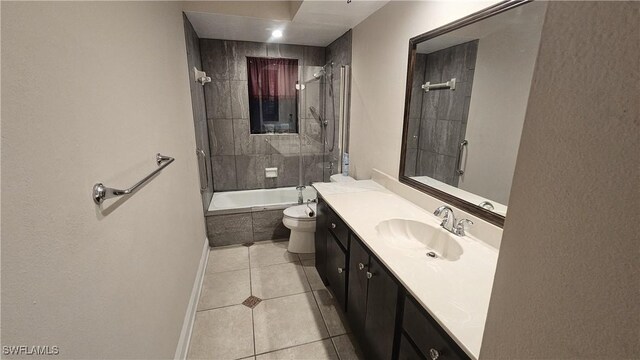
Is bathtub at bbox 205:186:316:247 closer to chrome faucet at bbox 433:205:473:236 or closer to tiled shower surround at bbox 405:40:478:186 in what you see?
tiled shower surround at bbox 405:40:478:186

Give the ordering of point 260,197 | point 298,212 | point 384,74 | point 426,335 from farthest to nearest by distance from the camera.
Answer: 1. point 260,197
2. point 298,212
3. point 384,74
4. point 426,335

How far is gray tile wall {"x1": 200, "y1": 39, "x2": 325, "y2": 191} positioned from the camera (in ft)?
10.3

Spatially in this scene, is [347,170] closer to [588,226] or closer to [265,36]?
[265,36]

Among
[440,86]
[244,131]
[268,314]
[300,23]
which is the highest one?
[300,23]

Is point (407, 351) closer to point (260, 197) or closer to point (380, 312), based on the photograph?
point (380, 312)

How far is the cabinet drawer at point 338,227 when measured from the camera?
1622 millimetres

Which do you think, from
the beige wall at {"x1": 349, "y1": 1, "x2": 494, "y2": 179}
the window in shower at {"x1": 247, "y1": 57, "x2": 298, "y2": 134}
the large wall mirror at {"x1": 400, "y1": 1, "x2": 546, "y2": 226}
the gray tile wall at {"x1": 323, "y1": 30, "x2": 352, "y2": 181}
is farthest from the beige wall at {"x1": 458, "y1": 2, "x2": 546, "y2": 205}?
the window in shower at {"x1": 247, "y1": 57, "x2": 298, "y2": 134}

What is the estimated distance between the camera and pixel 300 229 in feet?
8.63

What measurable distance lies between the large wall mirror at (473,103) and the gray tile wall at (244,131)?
1.79 meters

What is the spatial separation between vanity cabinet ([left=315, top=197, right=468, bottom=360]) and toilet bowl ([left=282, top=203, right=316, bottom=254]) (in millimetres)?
498

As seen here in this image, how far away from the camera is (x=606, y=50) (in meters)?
0.34

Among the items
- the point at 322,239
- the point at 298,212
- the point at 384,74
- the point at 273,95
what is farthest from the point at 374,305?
the point at 273,95

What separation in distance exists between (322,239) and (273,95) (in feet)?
6.84

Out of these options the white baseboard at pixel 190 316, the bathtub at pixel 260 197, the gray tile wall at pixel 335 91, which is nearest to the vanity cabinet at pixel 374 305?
the white baseboard at pixel 190 316
